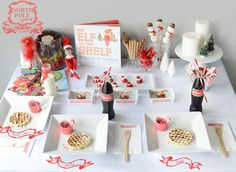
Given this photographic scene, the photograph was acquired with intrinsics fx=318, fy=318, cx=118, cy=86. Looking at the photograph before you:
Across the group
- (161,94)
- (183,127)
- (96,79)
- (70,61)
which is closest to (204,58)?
(161,94)

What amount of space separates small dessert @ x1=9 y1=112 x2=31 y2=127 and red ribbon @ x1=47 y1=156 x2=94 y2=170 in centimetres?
22

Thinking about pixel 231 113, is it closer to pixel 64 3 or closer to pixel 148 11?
pixel 148 11

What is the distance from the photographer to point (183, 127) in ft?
3.79

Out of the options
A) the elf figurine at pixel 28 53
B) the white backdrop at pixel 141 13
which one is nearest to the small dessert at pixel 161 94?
the white backdrop at pixel 141 13

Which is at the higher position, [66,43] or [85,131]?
[66,43]

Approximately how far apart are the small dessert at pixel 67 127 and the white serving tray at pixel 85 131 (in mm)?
14

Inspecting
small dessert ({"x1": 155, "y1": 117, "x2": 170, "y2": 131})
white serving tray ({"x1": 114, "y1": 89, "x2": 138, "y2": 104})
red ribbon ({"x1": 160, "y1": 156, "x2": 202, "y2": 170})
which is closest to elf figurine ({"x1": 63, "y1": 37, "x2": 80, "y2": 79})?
white serving tray ({"x1": 114, "y1": 89, "x2": 138, "y2": 104})

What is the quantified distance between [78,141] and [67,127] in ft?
0.23

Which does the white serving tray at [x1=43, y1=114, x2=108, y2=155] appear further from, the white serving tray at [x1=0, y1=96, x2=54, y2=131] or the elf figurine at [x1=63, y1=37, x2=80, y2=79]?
the elf figurine at [x1=63, y1=37, x2=80, y2=79]

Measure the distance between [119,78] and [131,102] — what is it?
7.0 inches

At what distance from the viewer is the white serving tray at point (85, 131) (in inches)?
41.1

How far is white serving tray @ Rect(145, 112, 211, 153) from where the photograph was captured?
41.1 inches

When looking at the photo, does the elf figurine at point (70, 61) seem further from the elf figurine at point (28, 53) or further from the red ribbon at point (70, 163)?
the red ribbon at point (70, 163)

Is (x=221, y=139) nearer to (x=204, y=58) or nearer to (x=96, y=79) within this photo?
(x=204, y=58)
